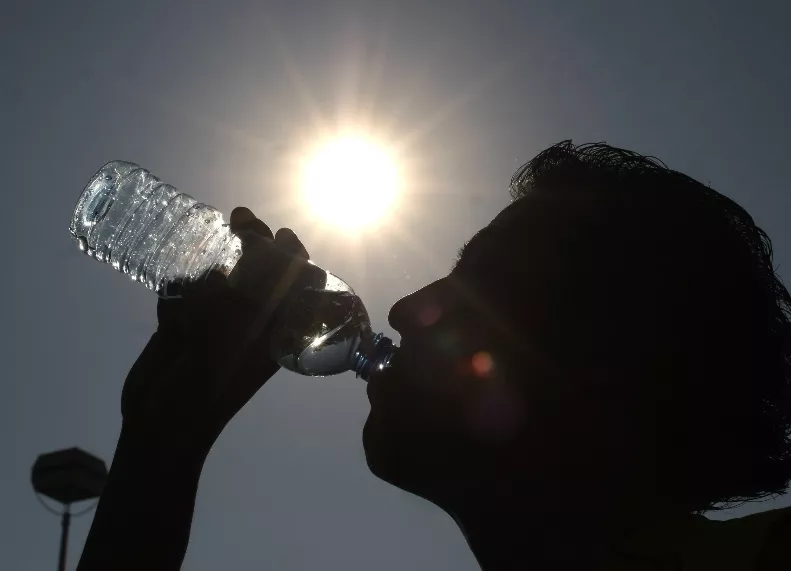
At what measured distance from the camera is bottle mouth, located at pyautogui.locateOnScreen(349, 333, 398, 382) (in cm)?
240

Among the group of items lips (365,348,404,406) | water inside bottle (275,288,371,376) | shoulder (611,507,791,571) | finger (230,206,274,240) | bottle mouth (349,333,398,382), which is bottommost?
shoulder (611,507,791,571)

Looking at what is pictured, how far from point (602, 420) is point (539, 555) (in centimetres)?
31

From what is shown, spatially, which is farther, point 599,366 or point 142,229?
point 142,229

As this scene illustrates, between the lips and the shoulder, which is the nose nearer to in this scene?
the lips

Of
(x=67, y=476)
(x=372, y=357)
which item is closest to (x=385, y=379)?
(x=372, y=357)

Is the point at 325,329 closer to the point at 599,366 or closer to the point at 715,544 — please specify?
the point at 599,366

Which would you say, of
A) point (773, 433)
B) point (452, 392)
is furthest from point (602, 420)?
point (773, 433)

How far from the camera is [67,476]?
11.1m

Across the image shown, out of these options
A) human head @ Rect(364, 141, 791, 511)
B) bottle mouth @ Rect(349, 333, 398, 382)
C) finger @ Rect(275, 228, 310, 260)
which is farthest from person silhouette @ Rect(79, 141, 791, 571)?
bottle mouth @ Rect(349, 333, 398, 382)

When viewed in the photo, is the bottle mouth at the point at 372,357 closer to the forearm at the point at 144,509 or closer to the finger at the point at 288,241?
the finger at the point at 288,241

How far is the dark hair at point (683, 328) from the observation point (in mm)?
1530

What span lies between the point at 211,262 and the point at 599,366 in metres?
1.81

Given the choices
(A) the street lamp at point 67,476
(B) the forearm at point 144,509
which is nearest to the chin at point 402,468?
(B) the forearm at point 144,509

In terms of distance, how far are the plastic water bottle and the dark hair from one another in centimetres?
72
